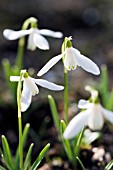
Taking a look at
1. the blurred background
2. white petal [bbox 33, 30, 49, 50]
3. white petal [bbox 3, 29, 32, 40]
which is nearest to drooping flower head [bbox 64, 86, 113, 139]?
white petal [bbox 33, 30, 49, 50]

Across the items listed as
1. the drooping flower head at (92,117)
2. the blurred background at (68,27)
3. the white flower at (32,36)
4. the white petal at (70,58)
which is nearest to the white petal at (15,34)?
the white flower at (32,36)

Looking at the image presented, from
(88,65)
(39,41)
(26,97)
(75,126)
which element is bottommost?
(75,126)

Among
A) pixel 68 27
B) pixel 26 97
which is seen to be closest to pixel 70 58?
pixel 26 97

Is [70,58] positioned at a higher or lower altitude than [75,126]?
higher

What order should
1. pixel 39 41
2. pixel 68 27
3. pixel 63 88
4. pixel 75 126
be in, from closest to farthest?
pixel 75 126, pixel 63 88, pixel 39 41, pixel 68 27

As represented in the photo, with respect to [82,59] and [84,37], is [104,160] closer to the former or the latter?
[82,59]

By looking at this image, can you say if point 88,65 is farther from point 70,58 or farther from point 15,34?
point 15,34

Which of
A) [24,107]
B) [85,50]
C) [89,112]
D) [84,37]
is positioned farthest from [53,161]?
[84,37]

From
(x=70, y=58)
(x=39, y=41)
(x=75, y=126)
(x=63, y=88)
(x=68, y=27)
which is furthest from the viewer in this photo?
(x=68, y=27)
